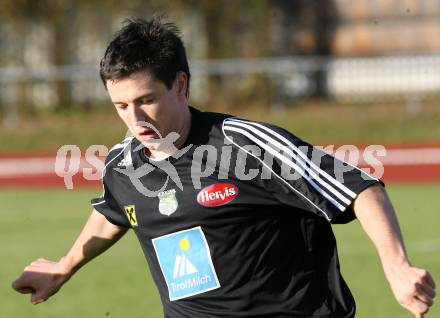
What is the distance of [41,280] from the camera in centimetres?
461

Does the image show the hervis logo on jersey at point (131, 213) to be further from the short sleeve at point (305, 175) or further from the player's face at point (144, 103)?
the short sleeve at point (305, 175)

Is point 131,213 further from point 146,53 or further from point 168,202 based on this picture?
point 146,53

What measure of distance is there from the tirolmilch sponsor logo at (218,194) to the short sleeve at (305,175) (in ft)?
0.47

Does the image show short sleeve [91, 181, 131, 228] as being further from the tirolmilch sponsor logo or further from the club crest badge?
the tirolmilch sponsor logo

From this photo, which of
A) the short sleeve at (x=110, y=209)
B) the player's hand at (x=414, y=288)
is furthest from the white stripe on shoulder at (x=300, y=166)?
the short sleeve at (x=110, y=209)

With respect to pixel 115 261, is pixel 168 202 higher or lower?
higher

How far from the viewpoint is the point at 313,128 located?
20.1 meters

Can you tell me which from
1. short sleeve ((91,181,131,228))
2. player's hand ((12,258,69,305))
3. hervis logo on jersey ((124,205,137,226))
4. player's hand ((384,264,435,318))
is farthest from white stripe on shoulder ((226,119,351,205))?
player's hand ((12,258,69,305))

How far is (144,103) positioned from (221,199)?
454 millimetres

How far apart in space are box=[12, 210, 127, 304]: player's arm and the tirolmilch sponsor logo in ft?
2.20

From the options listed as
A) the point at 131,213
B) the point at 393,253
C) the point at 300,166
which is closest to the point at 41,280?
the point at 131,213

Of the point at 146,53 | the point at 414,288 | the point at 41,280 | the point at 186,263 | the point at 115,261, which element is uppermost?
the point at 146,53

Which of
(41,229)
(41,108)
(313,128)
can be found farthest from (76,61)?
(41,229)

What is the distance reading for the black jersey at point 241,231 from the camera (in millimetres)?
3924
